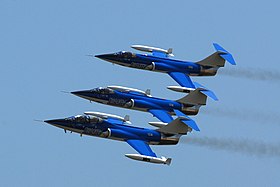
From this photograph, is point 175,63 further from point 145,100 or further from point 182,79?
point 145,100

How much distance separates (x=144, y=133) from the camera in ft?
560

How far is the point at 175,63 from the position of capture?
183 m

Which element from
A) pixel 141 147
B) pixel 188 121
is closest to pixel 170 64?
pixel 188 121

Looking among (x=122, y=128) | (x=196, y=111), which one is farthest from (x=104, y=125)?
(x=196, y=111)

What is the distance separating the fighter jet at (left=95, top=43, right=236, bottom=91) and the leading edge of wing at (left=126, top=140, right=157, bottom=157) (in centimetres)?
1401

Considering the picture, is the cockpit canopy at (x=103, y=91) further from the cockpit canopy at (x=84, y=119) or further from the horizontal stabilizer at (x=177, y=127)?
the horizontal stabilizer at (x=177, y=127)

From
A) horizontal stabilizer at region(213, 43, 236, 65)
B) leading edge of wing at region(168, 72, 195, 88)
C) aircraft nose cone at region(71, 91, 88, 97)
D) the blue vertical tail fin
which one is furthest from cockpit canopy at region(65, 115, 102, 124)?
the blue vertical tail fin

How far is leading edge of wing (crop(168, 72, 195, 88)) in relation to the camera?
181 m

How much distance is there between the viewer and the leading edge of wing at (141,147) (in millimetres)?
167625

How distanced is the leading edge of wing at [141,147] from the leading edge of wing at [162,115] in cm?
620

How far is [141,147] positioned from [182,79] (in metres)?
15.7

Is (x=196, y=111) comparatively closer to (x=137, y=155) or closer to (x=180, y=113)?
(x=180, y=113)

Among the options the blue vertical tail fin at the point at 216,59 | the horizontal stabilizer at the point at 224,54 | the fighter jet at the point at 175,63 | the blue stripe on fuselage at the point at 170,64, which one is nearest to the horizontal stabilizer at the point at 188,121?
the fighter jet at the point at 175,63

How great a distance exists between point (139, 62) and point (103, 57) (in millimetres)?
4504
